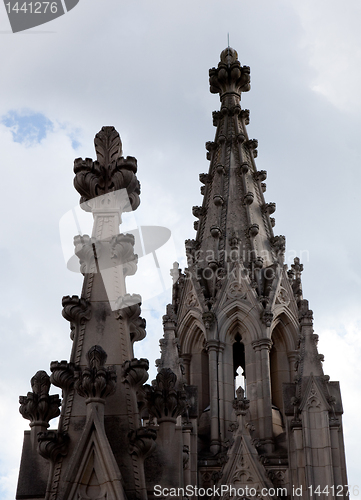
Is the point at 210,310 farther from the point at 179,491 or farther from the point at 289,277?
the point at 179,491

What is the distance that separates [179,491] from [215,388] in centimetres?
1761

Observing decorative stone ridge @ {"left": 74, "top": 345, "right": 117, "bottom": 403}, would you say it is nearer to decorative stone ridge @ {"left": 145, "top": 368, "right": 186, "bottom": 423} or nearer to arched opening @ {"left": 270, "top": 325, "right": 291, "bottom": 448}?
decorative stone ridge @ {"left": 145, "top": 368, "right": 186, "bottom": 423}

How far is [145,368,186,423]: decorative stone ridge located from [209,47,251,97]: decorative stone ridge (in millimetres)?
29034

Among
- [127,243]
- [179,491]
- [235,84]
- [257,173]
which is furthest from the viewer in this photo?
[235,84]

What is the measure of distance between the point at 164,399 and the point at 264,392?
57.1ft

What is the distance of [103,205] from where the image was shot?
11.5 metres

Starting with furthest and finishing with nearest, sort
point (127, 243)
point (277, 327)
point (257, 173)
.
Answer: point (257, 173), point (277, 327), point (127, 243)

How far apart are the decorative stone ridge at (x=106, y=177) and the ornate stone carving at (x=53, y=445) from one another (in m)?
3.27

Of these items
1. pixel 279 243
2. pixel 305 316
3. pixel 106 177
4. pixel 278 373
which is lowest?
pixel 106 177

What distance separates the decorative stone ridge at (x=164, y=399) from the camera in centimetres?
1016

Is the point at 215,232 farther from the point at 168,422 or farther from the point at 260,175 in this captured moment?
the point at 168,422

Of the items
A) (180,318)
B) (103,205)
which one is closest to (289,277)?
(180,318)

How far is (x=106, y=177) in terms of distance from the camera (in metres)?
11.6

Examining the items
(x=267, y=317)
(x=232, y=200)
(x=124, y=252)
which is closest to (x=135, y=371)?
(x=124, y=252)
